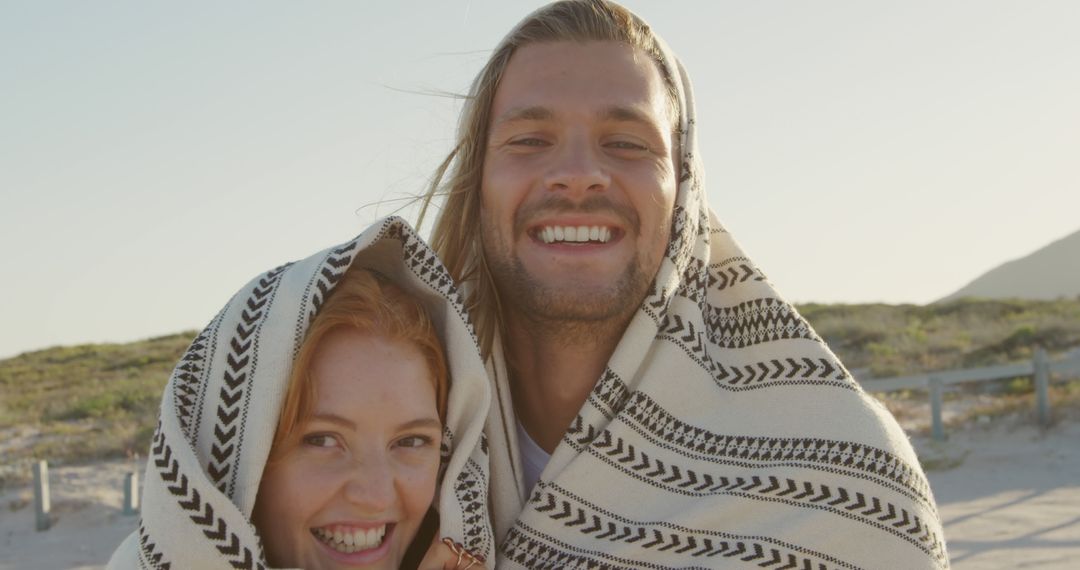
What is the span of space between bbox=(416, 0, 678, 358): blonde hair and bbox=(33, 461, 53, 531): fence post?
24.9 ft

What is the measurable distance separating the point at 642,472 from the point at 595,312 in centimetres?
56

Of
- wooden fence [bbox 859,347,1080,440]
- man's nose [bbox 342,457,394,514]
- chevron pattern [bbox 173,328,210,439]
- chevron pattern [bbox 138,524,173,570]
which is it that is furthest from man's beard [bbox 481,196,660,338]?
wooden fence [bbox 859,347,1080,440]

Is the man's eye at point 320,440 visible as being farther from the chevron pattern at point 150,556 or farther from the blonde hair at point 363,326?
the chevron pattern at point 150,556

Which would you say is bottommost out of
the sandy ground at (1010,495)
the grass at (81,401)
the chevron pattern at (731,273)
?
the grass at (81,401)

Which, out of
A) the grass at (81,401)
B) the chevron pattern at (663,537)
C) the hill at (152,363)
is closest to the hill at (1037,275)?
the hill at (152,363)

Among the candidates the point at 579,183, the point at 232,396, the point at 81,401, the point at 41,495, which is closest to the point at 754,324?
the point at 579,183

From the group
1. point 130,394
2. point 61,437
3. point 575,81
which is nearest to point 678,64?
point 575,81

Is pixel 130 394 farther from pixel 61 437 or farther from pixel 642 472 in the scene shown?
pixel 642 472

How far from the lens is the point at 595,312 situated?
138 inches

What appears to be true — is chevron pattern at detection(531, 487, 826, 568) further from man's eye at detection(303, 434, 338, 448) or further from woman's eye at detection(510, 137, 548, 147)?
woman's eye at detection(510, 137, 548, 147)

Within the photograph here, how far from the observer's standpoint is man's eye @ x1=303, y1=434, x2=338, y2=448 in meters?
2.75

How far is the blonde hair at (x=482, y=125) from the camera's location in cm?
382

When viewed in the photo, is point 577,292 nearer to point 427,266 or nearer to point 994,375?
point 427,266

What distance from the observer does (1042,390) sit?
12672 millimetres
